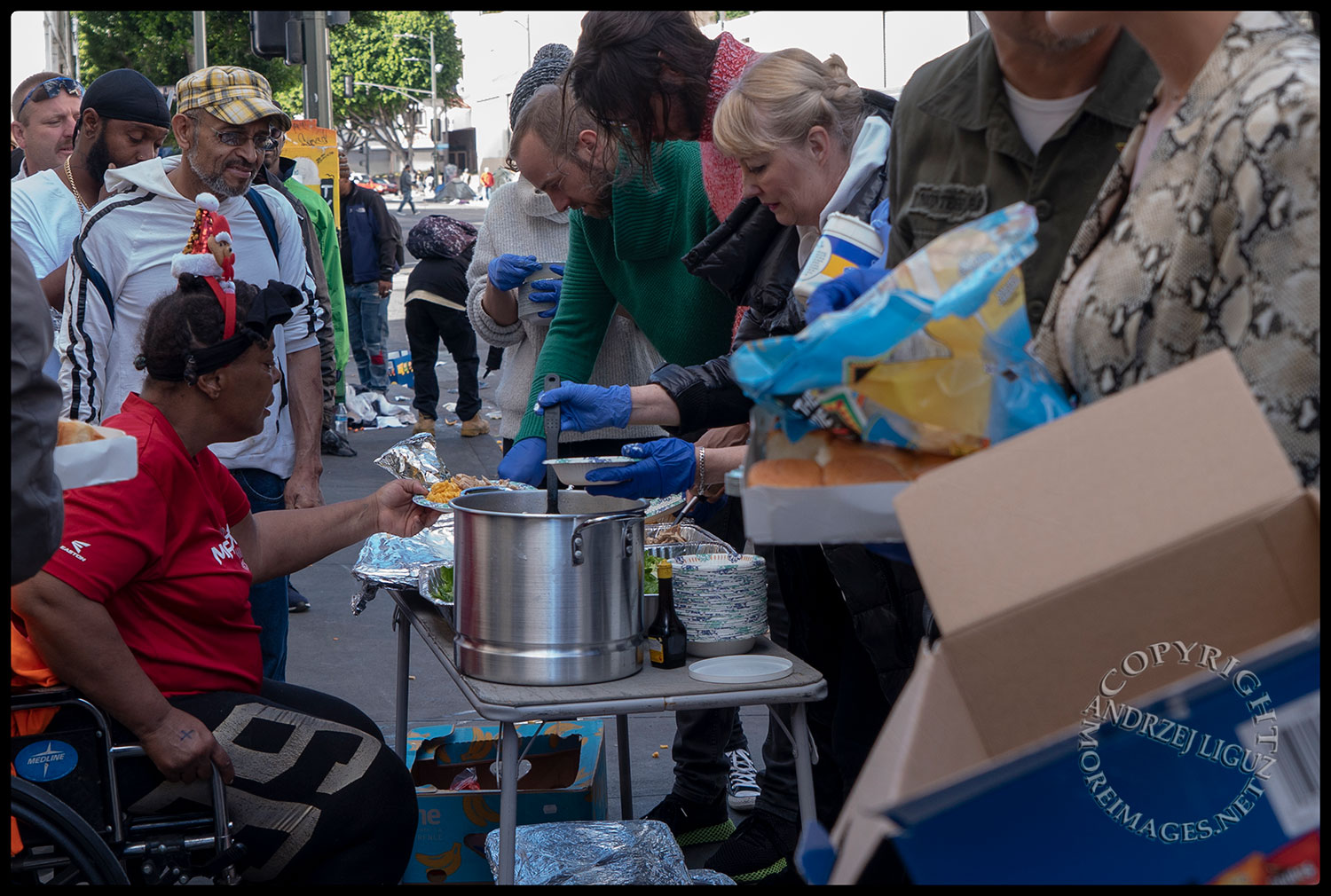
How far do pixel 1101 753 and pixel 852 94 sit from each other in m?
1.97

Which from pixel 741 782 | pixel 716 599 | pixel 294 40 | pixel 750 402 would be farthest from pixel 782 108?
pixel 294 40

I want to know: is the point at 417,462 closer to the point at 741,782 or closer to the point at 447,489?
the point at 447,489

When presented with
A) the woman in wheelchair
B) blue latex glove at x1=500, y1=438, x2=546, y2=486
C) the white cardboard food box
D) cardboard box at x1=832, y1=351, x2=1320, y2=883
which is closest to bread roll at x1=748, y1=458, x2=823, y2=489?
cardboard box at x1=832, y1=351, x2=1320, y2=883

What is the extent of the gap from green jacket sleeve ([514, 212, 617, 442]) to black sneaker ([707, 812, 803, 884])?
129cm

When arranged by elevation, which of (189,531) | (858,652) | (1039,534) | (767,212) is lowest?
(858,652)

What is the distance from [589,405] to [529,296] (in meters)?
1.43

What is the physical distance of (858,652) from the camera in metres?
2.76

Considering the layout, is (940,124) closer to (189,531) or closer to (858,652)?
(858,652)

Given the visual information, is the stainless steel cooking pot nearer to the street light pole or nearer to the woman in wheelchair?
the woman in wheelchair

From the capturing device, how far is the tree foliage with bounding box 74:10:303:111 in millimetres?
19969

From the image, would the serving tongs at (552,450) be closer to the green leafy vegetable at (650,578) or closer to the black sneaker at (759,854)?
the green leafy vegetable at (650,578)

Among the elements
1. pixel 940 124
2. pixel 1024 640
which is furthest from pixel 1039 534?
pixel 940 124

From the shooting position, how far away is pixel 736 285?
2.94 meters

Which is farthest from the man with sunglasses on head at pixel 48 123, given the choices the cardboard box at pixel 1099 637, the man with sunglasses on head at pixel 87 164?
the cardboard box at pixel 1099 637
